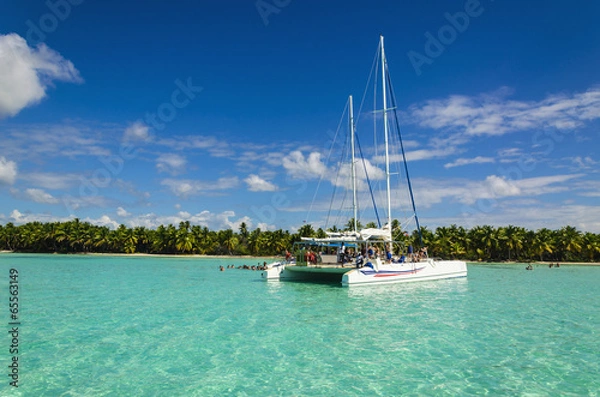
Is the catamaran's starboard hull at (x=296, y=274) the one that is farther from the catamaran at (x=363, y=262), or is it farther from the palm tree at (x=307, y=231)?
the palm tree at (x=307, y=231)

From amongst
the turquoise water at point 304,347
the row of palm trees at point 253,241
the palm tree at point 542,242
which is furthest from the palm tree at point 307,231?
the turquoise water at point 304,347

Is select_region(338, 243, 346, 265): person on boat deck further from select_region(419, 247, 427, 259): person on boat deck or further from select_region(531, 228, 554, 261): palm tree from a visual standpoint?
select_region(531, 228, 554, 261): palm tree

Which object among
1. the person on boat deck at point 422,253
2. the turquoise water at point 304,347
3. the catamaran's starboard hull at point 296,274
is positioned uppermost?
the person on boat deck at point 422,253

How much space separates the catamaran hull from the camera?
87.2ft

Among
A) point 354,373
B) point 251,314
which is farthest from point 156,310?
point 354,373

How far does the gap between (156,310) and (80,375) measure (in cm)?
920

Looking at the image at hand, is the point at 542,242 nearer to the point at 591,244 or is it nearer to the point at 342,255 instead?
the point at 591,244

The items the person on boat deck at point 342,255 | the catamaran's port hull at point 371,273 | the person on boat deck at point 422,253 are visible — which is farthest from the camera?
the person on boat deck at point 422,253

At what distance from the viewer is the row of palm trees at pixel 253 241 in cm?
7694

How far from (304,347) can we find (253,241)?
279 feet

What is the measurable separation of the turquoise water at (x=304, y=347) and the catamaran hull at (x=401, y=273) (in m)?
4.71

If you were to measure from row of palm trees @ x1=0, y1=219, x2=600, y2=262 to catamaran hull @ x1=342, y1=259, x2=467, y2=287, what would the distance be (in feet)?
119

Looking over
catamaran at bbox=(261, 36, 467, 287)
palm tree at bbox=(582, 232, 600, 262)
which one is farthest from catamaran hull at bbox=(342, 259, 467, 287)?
palm tree at bbox=(582, 232, 600, 262)

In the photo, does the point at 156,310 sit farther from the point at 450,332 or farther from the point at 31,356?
the point at 450,332
